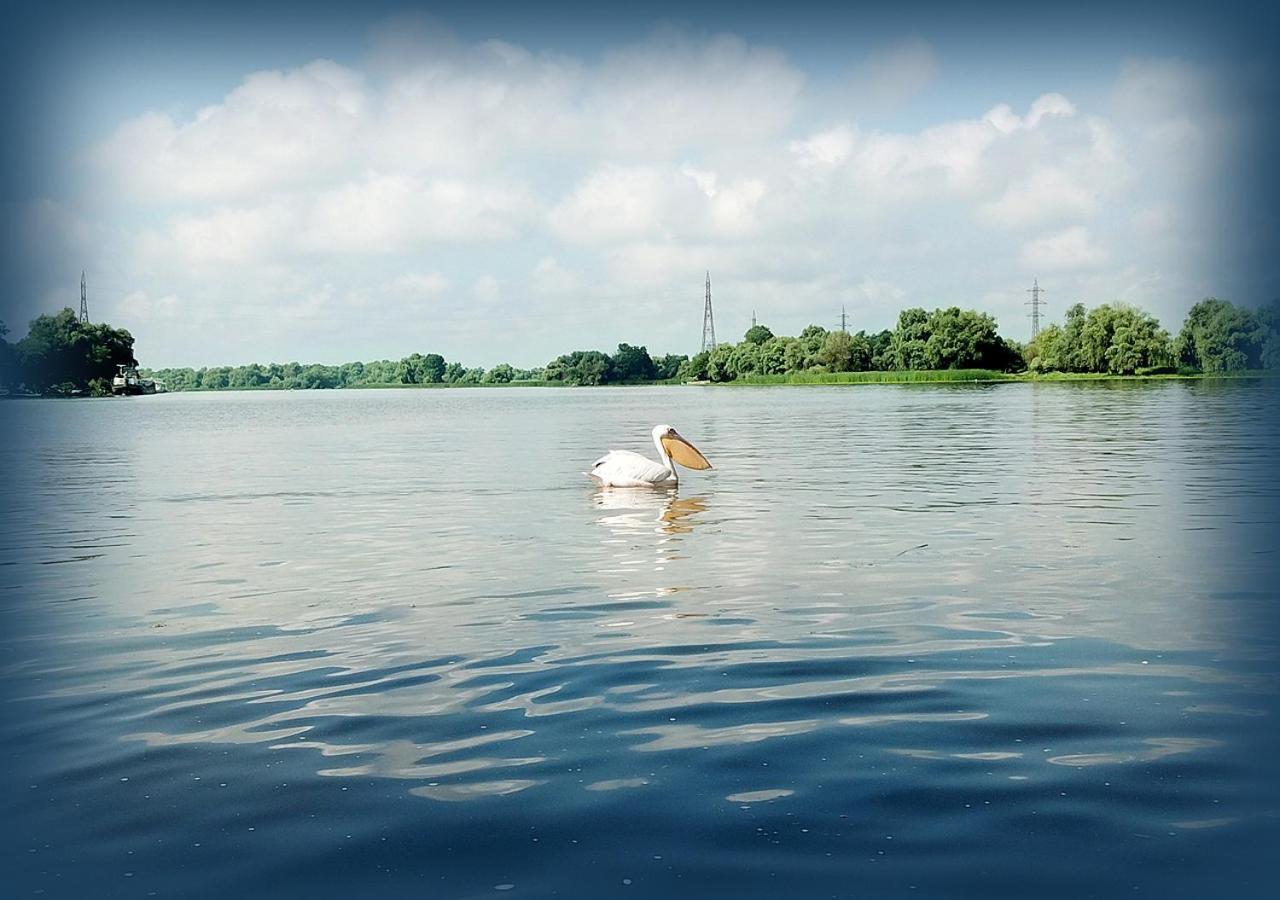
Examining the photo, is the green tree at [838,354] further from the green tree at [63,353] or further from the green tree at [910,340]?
the green tree at [63,353]

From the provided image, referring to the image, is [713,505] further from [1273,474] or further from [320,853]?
[320,853]

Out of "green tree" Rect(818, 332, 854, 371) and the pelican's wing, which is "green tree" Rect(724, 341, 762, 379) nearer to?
"green tree" Rect(818, 332, 854, 371)

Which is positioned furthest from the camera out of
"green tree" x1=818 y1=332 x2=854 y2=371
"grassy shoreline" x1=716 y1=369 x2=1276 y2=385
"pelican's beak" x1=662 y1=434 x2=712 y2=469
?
"green tree" x1=818 y1=332 x2=854 y2=371

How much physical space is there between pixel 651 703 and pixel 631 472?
15539 millimetres

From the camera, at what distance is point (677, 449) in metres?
25.1

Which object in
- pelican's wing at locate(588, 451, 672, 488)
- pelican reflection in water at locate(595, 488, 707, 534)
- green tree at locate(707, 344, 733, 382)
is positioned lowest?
pelican reflection in water at locate(595, 488, 707, 534)

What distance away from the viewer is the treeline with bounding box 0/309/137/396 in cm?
14300

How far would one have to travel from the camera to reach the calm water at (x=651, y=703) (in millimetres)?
5852

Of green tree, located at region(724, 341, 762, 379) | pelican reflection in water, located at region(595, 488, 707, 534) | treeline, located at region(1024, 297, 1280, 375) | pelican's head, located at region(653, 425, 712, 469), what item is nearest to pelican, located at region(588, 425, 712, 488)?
pelican's head, located at region(653, 425, 712, 469)

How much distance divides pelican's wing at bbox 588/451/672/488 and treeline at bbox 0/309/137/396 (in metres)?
135

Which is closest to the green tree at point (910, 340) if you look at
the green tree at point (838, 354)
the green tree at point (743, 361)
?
the green tree at point (838, 354)

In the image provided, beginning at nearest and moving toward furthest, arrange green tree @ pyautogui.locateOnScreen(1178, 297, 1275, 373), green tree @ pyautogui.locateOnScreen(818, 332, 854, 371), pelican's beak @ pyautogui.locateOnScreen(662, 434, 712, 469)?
pelican's beak @ pyautogui.locateOnScreen(662, 434, 712, 469), green tree @ pyautogui.locateOnScreen(1178, 297, 1275, 373), green tree @ pyautogui.locateOnScreen(818, 332, 854, 371)

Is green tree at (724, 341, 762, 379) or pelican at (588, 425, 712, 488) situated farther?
green tree at (724, 341, 762, 379)

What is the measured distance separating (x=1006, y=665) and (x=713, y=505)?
12108 mm
